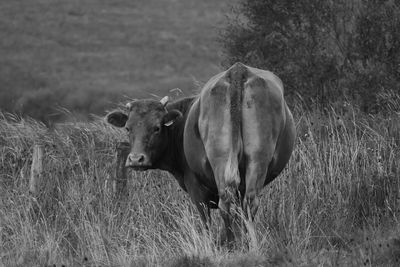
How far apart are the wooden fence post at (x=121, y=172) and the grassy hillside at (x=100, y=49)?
3233 cm

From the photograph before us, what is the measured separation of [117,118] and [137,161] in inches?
46.4

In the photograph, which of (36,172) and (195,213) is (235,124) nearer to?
(195,213)

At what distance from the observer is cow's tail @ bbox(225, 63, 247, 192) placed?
8.77 meters

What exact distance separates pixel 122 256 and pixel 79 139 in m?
6.61

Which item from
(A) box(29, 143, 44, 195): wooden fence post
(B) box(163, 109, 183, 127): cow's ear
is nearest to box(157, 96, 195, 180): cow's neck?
(B) box(163, 109, 183, 127): cow's ear

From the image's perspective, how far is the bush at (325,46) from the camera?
17.5 meters

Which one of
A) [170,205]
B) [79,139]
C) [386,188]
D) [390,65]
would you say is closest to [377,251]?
[386,188]

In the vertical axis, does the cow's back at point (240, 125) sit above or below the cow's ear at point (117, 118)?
above

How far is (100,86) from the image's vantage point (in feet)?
180

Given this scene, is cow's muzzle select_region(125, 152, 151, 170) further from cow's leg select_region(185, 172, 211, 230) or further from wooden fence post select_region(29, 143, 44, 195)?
wooden fence post select_region(29, 143, 44, 195)

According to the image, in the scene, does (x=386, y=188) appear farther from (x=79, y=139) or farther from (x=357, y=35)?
(x=357, y=35)

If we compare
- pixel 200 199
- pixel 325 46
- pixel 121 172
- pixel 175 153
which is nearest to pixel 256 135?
pixel 200 199

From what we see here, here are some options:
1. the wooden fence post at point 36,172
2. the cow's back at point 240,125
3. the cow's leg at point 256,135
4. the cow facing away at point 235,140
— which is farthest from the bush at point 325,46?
the cow's leg at point 256,135

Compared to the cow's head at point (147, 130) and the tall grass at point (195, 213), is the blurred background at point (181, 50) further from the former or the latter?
the cow's head at point (147, 130)
